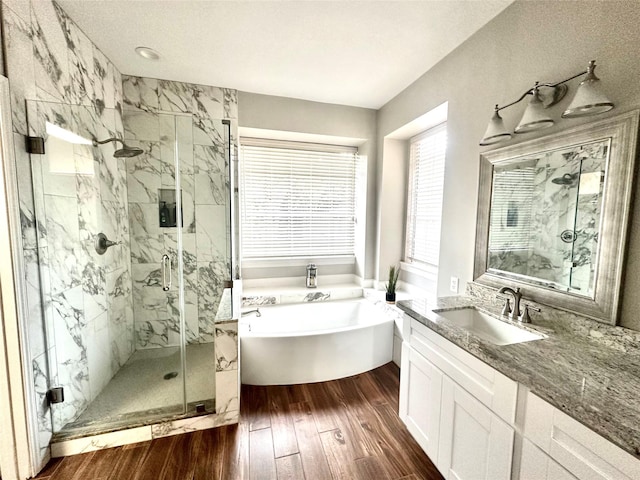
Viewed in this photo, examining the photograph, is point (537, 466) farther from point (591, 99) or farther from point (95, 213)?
point (95, 213)

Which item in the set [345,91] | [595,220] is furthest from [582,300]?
[345,91]

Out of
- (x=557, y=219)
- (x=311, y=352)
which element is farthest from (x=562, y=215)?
(x=311, y=352)

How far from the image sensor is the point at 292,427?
1.83 metres

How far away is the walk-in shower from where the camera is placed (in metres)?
1.65

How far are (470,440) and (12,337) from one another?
7.29ft

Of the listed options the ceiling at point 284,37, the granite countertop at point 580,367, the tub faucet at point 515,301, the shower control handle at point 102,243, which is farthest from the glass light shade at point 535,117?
the shower control handle at point 102,243

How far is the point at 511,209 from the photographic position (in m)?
1.63

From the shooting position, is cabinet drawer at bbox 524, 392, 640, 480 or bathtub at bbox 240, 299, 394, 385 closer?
cabinet drawer at bbox 524, 392, 640, 480

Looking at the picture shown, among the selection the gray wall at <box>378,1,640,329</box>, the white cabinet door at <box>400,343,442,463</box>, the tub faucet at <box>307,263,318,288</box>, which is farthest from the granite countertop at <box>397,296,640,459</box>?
the tub faucet at <box>307,263,318,288</box>

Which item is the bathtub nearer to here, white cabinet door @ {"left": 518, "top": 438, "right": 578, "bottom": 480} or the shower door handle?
the shower door handle

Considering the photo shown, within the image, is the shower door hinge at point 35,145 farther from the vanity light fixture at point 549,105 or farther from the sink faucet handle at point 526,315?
the sink faucet handle at point 526,315

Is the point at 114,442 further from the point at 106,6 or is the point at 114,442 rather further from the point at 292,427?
the point at 106,6

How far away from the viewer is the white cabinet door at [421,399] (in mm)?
1423

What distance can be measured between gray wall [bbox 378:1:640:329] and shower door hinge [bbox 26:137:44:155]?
8.49 feet
